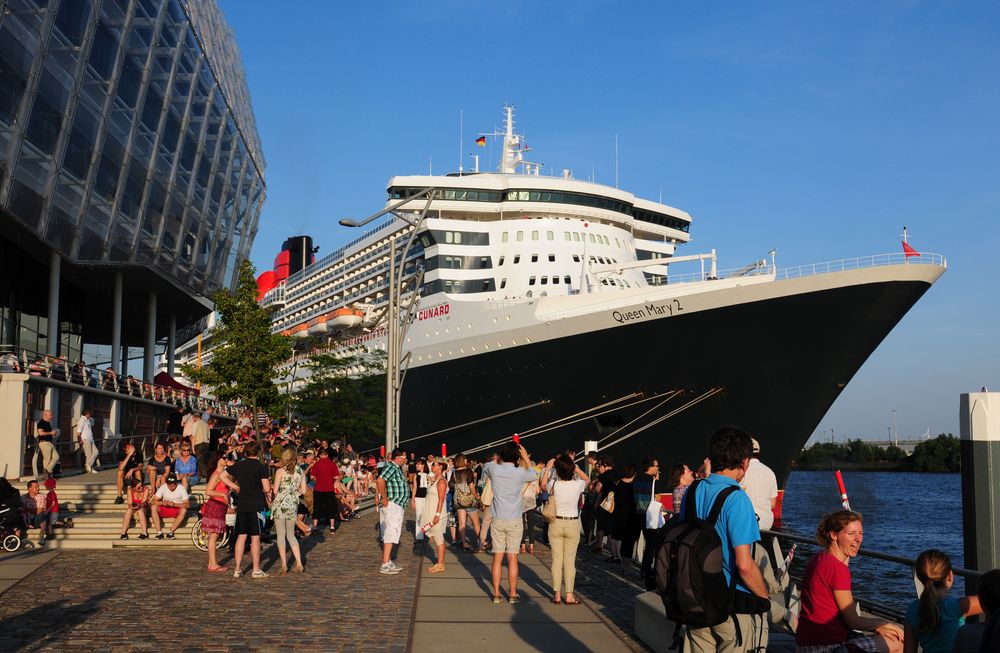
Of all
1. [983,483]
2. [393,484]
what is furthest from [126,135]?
[983,483]

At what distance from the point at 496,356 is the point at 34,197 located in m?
13.7

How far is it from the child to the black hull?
20.3 metres

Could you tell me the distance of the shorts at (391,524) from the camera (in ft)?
39.0

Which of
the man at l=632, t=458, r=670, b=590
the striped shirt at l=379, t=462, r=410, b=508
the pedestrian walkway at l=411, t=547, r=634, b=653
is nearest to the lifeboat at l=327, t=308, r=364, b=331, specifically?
the striped shirt at l=379, t=462, r=410, b=508

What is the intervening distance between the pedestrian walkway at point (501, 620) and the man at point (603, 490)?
179 cm

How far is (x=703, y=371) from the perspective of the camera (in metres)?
26.7

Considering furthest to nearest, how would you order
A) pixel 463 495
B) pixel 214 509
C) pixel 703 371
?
pixel 703 371 < pixel 463 495 < pixel 214 509

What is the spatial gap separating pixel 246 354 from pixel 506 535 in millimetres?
22185

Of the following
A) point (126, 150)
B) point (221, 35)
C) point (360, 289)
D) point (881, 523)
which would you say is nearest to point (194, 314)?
point (360, 289)

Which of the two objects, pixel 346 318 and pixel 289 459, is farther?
pixel 346 318

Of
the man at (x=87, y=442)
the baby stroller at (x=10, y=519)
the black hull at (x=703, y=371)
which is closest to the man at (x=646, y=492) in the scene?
the baby stroller at (x=10, y=519)

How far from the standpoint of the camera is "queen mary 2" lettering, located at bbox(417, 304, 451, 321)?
3391 centimetres

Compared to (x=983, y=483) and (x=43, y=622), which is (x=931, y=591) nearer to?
(x=983, y=483)

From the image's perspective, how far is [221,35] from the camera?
47.2 meters
